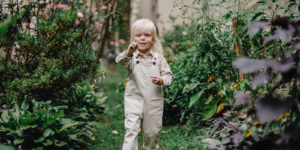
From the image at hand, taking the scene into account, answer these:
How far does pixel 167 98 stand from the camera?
437cm

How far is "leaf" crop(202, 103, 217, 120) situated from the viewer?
3330mm

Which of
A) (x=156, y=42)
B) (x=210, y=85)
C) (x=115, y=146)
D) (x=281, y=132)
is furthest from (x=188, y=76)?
(x=281, y=132)

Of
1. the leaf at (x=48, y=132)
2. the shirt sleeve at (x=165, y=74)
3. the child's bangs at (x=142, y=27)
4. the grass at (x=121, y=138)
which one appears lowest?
the grass at (x=121, y=138)

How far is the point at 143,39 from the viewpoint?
298cm

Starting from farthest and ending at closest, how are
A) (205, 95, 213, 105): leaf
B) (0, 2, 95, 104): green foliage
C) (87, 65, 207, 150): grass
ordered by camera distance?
(205, 95, 213, 105): leaf → (87, 65, 207, 150): grass → (0, 2, 95, 104): green foliage

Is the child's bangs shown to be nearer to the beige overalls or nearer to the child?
the child

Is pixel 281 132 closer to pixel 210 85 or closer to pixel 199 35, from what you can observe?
Answer: pixel 210 85

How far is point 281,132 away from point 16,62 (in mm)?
3090

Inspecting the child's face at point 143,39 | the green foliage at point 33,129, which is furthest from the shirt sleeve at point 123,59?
the green foliage at point 33,129

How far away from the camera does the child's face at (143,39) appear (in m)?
2.98

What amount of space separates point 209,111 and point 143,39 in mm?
1248

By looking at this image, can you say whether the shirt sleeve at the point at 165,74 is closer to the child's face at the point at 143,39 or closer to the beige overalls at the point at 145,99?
the beige overalls at the point at 145,99

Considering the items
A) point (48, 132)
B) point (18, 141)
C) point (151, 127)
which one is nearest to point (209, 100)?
point (151, 127)

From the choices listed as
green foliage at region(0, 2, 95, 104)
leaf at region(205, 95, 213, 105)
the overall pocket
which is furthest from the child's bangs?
leaf at region(205, 95, 213, 105)
